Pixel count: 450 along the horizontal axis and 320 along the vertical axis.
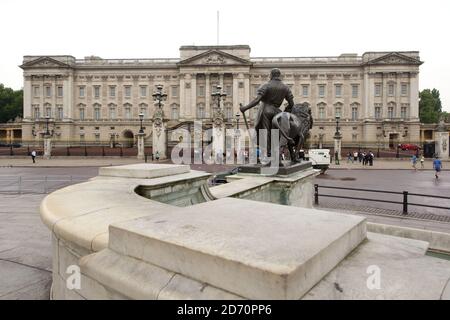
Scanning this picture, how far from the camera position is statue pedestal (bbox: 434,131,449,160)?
1623 inches

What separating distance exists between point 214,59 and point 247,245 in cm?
7589

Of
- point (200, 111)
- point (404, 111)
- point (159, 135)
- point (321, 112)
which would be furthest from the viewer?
point (321, 112)

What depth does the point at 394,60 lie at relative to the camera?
72.1 meters

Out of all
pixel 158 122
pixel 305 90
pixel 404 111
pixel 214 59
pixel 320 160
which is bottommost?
pixel 320 160

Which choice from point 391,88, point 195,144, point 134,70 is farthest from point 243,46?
point 195,144

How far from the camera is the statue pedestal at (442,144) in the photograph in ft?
135

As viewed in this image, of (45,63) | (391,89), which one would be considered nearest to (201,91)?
(45,63)

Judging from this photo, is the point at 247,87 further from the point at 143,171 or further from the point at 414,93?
the point at 143,171

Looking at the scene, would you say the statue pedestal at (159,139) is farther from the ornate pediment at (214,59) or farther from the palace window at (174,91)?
the palace window at (174,91)

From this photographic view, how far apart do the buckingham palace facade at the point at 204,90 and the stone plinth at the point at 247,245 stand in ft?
231

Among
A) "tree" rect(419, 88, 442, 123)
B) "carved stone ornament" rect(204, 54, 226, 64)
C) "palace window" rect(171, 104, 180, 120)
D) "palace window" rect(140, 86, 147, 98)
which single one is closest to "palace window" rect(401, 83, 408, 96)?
"tree" rect(419, 88, 442, 123)

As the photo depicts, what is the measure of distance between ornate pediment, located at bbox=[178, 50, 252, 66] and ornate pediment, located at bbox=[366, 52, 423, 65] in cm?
2770

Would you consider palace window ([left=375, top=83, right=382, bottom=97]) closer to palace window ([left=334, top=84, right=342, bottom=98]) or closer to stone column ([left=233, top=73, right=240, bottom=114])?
palace window ([left=334, top=84, right=342, bottom=98])
